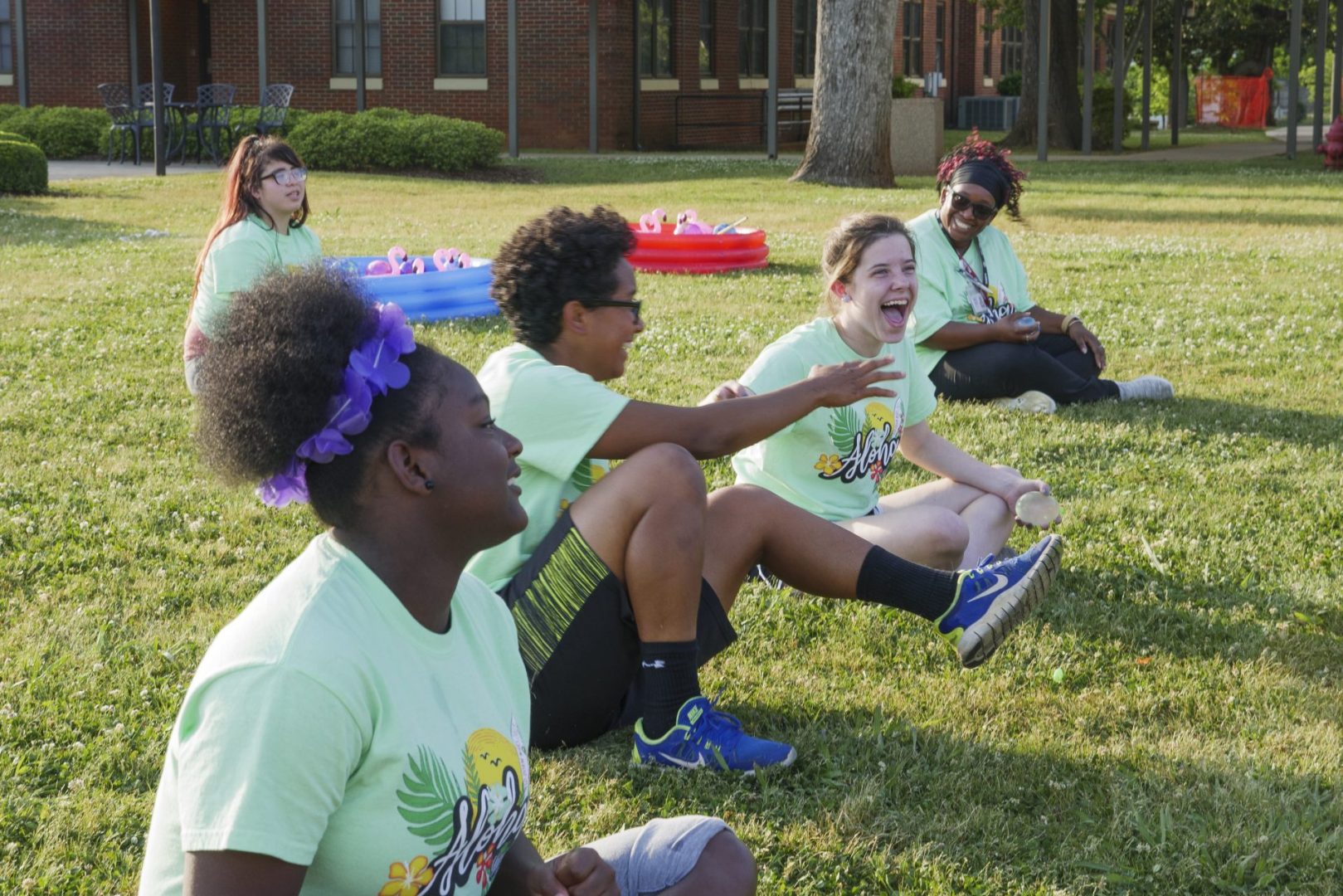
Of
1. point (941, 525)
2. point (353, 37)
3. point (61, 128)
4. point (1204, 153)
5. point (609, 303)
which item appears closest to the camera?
point (609, 303)

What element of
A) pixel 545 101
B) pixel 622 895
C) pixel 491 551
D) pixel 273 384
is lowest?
pixel 622 895

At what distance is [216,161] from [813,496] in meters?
23.2

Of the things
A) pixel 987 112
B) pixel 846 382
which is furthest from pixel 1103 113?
pixel 846 382

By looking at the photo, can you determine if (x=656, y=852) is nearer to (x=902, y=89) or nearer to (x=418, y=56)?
(x=418, y=56)

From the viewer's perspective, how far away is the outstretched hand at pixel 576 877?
2.28 metres

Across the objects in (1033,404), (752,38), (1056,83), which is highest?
(752,38)

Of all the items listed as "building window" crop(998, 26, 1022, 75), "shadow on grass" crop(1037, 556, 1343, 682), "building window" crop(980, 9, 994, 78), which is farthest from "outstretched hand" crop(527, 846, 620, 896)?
"building window" crop(998, 26, 1022, 75)

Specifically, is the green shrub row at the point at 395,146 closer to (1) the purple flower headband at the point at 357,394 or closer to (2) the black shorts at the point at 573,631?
(2) the black shorts at the point at 573,631

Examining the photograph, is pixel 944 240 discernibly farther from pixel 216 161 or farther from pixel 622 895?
pixel 216 161

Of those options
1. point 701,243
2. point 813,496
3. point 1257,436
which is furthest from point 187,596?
point 701,243

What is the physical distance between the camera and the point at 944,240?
23.4 feet

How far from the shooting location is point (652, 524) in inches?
136

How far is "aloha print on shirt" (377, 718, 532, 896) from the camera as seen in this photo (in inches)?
77.9

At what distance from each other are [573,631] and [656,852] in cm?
106
